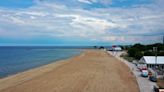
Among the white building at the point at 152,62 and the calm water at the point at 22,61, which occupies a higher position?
the white building at the point at 152,62

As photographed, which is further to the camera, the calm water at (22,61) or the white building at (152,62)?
the calm water at (22,61)

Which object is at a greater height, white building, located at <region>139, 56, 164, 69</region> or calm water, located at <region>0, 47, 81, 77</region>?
white building, located at <region>139, 56, 164, 69</region>

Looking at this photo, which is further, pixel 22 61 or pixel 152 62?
pixel 22 61

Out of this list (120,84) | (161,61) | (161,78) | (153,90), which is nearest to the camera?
(153,90)

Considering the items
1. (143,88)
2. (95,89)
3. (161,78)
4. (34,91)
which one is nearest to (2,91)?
(34,91)

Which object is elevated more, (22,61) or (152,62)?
(152,62)

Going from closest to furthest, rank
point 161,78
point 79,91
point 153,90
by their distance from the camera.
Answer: point 153,90 → point 79,91 → point 161,78

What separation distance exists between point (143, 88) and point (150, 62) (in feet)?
62.0

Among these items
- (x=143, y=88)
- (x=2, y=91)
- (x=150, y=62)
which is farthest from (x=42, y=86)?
(x=150, y=62)

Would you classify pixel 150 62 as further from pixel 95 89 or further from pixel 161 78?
pixel 95 89

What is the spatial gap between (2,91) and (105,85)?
1140 centimetres

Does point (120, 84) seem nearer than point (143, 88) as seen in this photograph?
No

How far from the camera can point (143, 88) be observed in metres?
23.9

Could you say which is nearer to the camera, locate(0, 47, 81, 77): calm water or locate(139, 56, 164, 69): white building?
locate(139, 56, 164, 69): white building
